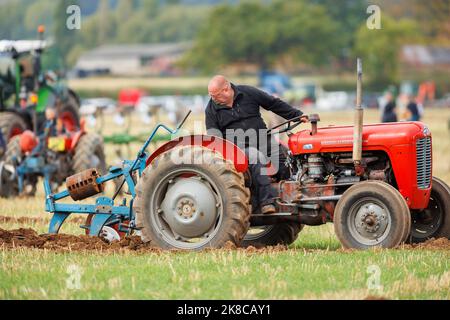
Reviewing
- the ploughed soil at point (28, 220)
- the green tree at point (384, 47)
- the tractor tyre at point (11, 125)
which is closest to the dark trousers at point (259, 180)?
the ploughed soil at point (28, 220)

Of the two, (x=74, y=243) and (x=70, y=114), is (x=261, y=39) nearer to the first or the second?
(x=70, y=114)

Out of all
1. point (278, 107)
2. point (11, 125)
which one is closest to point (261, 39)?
point (11, 125)

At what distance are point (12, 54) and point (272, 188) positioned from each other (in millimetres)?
9681

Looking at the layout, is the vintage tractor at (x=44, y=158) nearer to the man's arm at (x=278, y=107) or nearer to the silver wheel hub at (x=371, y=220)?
the man's arm at (x=278, y=107)

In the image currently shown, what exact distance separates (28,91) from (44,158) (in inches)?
105

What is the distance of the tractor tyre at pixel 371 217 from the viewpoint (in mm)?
8969

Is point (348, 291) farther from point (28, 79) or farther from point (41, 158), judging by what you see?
point (28, 79)

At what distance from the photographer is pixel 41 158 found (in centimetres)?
1603

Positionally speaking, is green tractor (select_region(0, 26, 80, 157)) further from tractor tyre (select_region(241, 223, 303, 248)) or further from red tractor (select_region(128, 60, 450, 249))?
red tractor (select_region(128, 60, 450, 249))

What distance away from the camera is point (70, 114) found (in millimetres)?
19156

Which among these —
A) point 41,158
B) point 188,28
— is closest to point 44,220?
point 41,158

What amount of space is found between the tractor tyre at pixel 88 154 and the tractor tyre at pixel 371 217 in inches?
297

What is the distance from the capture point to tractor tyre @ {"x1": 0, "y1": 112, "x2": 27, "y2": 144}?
1733 centimetres

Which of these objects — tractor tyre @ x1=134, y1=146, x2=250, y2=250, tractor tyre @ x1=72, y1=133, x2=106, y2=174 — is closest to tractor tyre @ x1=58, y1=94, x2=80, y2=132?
tractor tyre @ x1=72, y1=133, x2=106, y2=174
